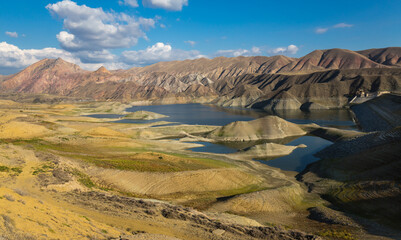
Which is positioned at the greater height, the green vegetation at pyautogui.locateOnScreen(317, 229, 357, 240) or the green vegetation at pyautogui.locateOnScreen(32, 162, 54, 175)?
the green vegetation at pyautogui.locateOnScreen(32, 162, 54, 175)

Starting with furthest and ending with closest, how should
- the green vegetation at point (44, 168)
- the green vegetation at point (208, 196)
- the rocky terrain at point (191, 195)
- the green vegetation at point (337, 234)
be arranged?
1. the green vegetation at point (208, 196)
2. the green vegetation at point (44, 168)
3. the green vegetation at point (337, 234)
4. the rocky terrain at point (191, 195)

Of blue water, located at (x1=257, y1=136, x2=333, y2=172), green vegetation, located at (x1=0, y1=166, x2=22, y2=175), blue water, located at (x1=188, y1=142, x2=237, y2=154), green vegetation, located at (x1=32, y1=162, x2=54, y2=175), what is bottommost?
blue water, located at (x1=257, y1=136, x2=333, y2=172)

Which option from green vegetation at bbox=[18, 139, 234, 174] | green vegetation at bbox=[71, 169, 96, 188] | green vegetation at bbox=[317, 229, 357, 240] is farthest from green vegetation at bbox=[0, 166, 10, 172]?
green vegetation at bbox=[317, 229, 357, 240]

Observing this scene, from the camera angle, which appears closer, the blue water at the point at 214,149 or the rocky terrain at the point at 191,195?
the rocky terrain at the point at 191,195

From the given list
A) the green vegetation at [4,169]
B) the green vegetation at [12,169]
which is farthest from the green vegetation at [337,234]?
the green vegetation at [4,169]

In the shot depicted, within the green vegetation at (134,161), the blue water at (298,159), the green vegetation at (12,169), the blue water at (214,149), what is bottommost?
the blue water at (298,159)

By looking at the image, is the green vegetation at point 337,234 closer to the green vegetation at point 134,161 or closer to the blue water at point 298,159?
the green vegetation at point 134,161

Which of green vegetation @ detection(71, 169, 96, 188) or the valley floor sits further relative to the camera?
green vegetation @ detection(71, 169, 96, 188)

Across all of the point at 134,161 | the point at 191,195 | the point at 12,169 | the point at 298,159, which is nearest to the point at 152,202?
the point at 191,195

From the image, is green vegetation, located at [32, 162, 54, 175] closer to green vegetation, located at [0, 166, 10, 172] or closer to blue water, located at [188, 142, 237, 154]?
green vegetation, located at [0, 166, 10, 172]

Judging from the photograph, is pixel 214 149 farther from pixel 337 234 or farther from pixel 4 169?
pixel 4 169

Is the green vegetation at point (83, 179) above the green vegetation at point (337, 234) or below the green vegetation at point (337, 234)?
above

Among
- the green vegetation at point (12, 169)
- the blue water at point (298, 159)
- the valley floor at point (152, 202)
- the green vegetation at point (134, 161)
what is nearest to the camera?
the valley floor at point (152, 202)
